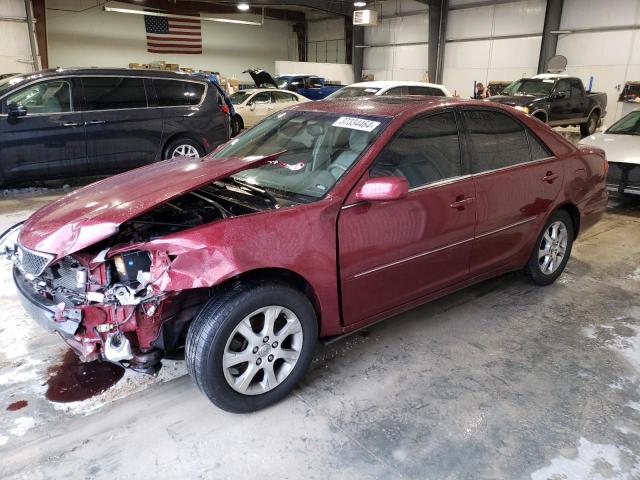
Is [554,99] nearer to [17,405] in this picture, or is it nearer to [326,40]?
[17,405]

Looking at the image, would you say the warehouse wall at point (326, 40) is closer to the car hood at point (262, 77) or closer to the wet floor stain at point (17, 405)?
the car hood at point (262, 77)

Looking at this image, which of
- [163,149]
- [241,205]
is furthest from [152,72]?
[241,205]

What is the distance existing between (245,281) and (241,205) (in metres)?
0.48

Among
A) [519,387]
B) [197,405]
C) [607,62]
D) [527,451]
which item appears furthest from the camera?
[607,62]

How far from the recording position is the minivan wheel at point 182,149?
24.6 ft

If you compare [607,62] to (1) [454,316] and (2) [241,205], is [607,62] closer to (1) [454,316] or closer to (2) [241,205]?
(1) [454,316]

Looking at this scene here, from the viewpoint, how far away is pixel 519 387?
2689 mm

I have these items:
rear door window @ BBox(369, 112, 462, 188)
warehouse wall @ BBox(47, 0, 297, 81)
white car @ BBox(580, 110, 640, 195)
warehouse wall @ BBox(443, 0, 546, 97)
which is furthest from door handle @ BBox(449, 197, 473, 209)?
warehouse wall @ BBox(47, 0, 297, 81)

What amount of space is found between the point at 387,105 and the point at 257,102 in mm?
10816

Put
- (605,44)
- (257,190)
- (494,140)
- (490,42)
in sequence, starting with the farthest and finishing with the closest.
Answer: (490,42), (605,44), (494,140), (257,190)

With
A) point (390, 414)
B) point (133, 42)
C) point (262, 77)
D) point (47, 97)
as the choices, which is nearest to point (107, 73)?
point (47, 97)

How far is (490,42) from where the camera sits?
63.7 feet

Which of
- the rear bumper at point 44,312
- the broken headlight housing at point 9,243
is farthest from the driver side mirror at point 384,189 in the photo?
the broken headlight housing at point 9,243

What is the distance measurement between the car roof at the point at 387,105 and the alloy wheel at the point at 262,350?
1.32 metres
